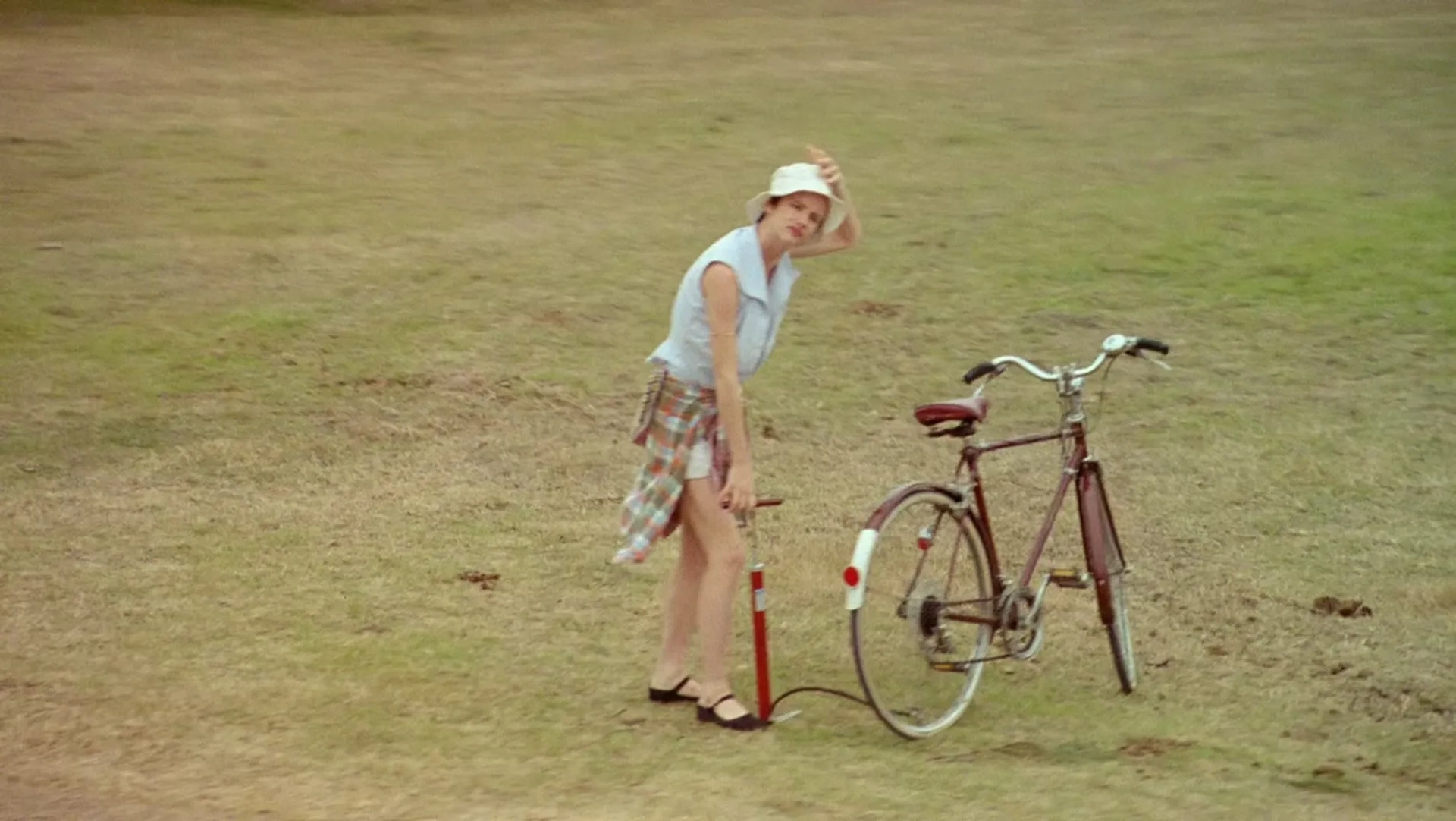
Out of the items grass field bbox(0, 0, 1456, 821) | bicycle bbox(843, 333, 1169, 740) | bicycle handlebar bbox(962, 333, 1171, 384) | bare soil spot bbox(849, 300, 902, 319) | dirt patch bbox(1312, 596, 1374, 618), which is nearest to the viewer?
grass field bbox(0, 0, 1456, 821)

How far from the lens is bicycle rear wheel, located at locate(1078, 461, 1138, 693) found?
4953 millimetres

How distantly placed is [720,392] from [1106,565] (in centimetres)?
131

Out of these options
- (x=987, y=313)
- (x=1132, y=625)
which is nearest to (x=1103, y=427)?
(x=987, y=313)

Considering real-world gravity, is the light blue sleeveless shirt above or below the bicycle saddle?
above

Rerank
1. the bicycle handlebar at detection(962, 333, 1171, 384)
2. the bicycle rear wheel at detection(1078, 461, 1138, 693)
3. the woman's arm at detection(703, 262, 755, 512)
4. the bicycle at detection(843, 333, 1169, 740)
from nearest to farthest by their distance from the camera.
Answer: the woman's arm at detection(703, 262, 755, 512)
the bicycle at detection(843, 333, 1169, 740)
the bicycle handlebar at detection(962, 333, 1171, 384)
the bicycle rear wheel at detection(1078, 461, 1138, 693)

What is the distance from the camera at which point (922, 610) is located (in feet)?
15.7

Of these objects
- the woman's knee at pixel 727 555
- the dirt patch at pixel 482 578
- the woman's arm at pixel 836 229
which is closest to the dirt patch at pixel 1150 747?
the woman's knee at pixel 727 555

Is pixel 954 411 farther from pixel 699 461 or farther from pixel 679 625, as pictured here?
pixel 679 625

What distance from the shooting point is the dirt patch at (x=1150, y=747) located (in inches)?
181

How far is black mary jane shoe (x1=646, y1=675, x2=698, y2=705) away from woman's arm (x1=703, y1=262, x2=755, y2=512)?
64 centimetres

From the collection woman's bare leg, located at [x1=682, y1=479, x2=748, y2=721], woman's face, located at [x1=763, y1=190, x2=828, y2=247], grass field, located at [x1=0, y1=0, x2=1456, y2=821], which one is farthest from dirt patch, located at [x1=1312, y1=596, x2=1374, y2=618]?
woman's face, located at [x1=763, y1=190, x2=828, y2=247]

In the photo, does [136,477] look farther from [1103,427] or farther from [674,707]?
[1103,427]

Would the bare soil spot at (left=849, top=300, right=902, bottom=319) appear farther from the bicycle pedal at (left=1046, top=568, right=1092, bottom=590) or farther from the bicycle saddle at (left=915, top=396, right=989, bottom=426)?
the bicycle saddle at (left=915, top=396, right=989, bottom=426)

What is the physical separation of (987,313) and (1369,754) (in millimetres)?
4560
